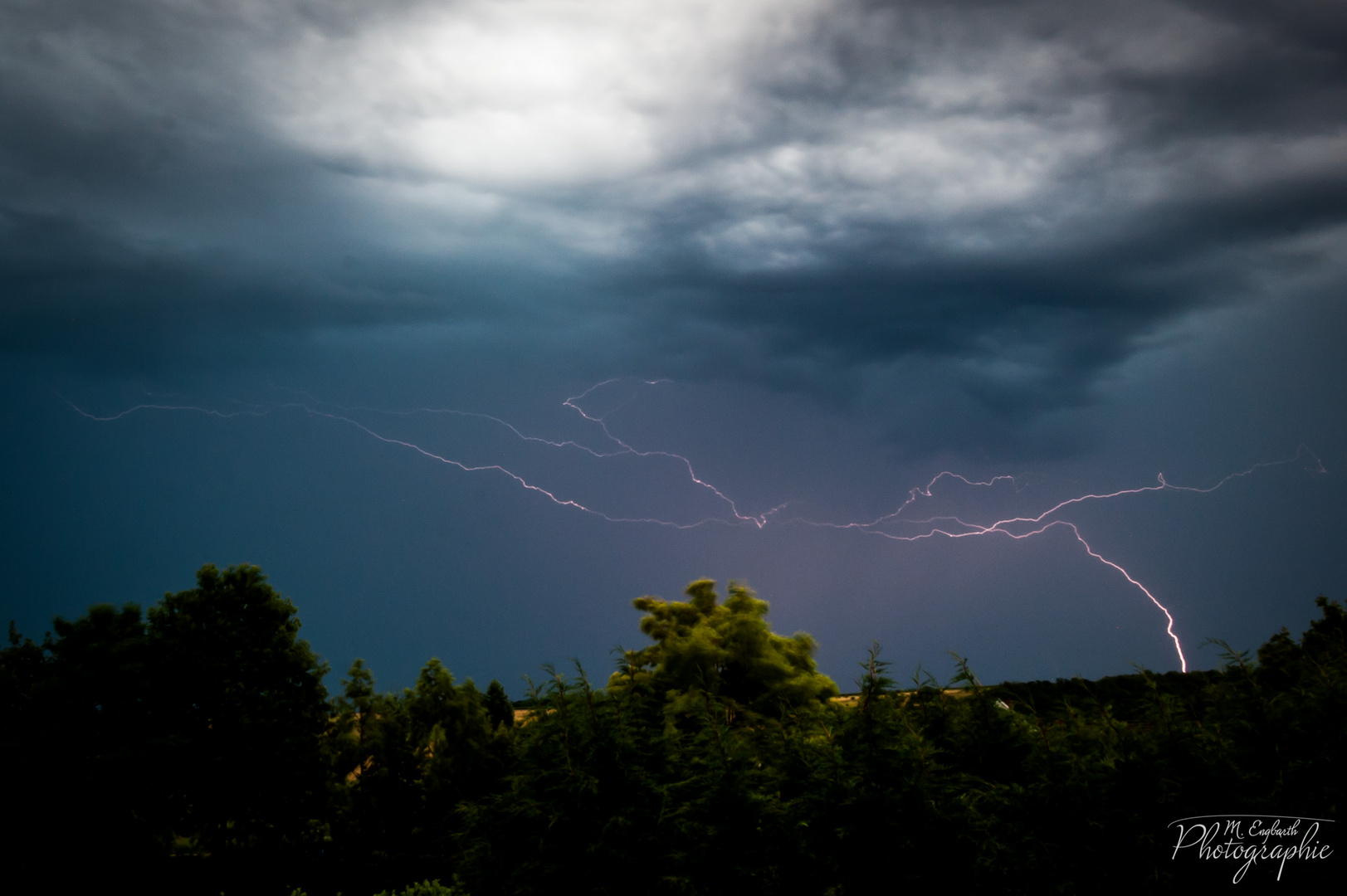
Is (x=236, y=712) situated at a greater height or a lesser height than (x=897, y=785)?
greater

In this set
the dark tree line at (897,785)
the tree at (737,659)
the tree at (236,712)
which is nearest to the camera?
the dark tree line at (897,785)

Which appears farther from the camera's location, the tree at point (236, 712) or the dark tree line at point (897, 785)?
the tree at point (236, 712)

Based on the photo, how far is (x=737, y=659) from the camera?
24.3m

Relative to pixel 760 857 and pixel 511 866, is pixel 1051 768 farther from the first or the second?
pixel 511 866

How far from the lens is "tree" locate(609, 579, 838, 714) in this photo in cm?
2334

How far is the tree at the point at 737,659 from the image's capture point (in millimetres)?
23344

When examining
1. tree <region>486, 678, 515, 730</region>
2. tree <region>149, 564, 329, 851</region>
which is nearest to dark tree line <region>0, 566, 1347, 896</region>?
tree <region>149, 564, 329, 851</region>

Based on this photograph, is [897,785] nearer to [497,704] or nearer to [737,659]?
[737,659]

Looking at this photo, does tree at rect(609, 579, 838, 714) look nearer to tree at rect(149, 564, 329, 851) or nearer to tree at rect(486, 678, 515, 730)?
tree at rect(486, 678, 515, 730)

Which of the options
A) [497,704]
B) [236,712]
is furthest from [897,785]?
[497,704]

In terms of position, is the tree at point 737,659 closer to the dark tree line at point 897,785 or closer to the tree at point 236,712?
the tree at point 236,712

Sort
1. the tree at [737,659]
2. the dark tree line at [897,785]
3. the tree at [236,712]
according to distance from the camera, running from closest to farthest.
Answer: the dark tree line at [897,785], the tree at [236,712], the tree at [737,659]

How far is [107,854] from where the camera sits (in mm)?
17547

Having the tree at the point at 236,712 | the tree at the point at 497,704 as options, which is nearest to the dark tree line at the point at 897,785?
the tree at the point at 236,712
